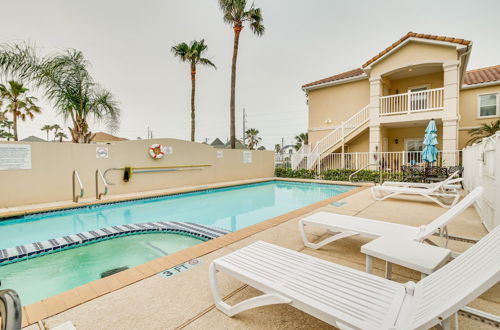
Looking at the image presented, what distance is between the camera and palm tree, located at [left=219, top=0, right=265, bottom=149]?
14602mm

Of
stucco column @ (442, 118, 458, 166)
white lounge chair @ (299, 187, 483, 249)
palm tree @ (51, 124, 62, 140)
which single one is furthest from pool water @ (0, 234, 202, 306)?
palm tree @ (51, 124, 62, 140)

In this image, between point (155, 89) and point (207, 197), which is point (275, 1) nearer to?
point (155, 89)

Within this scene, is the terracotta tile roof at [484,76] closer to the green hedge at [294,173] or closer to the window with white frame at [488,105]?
the window with white frame at [488,105]

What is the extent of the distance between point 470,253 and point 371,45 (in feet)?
63.3

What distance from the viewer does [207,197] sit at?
10.5 metres

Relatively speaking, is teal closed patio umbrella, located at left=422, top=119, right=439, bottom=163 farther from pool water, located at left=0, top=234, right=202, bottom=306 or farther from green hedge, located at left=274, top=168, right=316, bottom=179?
pool water, located at left=0, top=234, right=202, bottom=306

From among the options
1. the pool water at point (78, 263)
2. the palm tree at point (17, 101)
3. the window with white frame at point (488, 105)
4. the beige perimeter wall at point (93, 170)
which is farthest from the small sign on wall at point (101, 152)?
the window with white frame at point (488, 105)

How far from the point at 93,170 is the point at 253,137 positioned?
34928mm

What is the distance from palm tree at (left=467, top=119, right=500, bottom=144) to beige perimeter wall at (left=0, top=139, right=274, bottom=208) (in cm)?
1479

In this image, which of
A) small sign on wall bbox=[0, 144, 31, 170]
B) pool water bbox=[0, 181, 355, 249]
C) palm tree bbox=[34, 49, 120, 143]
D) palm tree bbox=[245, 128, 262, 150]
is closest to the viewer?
pool water bbox=[0, 181, 355, 249]

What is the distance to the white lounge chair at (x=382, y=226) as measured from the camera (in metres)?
2.75

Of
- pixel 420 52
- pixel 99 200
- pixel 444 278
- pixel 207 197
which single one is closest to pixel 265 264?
pixel 444 278

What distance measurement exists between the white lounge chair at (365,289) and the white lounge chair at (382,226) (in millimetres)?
1196

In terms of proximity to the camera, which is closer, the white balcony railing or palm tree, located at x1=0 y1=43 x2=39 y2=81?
palm tree, located at x1=0 y1=43 x2=39 y2=81
